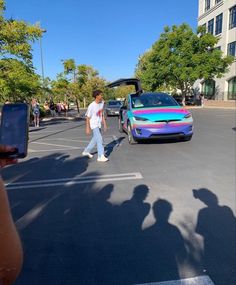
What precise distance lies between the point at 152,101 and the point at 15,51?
7.37 meters

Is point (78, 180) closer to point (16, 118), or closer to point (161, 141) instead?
point (16, 118)

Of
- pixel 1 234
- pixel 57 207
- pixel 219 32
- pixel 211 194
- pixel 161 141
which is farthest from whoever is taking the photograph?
pixel 219 32

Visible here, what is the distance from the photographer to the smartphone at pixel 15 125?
2211mm

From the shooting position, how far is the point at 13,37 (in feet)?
46.8

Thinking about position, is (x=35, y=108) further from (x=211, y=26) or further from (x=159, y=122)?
(x=211, y=26)

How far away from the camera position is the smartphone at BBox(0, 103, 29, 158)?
2211mm

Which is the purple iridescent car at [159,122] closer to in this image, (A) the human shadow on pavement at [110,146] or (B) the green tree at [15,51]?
(A) the human shadow on pavement at [110,146]

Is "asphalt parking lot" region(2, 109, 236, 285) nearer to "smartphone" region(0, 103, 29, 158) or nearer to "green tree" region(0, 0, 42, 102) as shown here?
"smartphone" region(0, 103, 29, 158)

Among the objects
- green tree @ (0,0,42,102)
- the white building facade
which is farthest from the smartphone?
the white building facade

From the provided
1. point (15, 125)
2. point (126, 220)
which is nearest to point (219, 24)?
point (126, 220)

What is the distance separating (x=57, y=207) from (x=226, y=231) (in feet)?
7.56

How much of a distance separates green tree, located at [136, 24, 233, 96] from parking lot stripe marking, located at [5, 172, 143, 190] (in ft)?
125

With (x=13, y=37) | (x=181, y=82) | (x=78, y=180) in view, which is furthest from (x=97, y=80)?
(x=78, y=180)

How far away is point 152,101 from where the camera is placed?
34.4 ft
